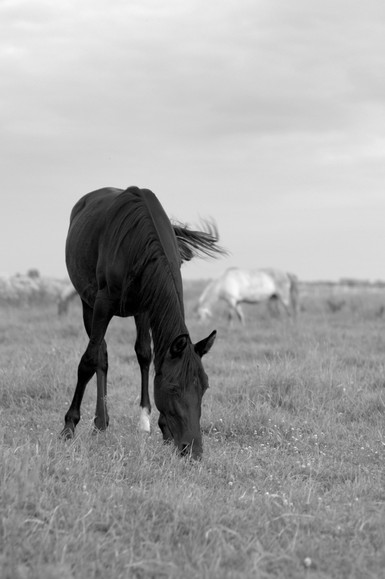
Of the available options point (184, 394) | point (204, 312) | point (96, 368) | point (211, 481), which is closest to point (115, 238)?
point (96, 368)

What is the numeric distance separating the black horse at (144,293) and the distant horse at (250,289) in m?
13.2

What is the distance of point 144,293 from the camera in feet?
16.9

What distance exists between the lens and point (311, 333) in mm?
12438

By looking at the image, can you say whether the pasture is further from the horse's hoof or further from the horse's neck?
the horse's neck

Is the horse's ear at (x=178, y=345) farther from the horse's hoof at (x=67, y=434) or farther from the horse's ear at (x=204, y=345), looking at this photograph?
the horse's hoof at (x=67, y=434)

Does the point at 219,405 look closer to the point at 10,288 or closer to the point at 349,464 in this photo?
the point at 349,464

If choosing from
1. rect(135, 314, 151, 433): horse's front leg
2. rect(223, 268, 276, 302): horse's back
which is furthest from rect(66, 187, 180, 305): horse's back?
rect(223, 268, 276, 302): horse's back

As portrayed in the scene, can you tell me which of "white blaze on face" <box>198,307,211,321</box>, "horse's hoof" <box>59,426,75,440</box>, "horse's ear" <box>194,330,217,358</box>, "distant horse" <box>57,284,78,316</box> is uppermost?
"horse's ear" <box>194,330,217,358</box>

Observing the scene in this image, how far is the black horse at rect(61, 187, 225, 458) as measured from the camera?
4598 millimetres

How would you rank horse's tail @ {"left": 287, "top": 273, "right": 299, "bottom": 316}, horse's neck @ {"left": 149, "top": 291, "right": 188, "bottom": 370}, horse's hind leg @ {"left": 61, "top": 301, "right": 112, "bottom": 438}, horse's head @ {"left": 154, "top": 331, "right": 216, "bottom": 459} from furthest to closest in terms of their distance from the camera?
horse's tail @ {"left": 287, "top": 273, "right": 299, "bottom": 316}
horse's hind leg @ {"left": 61, "top": 301, "right": 112, "bottom": 438}
horse's neck @ {"left": 149, "top": 291, "right": 188, "bottom": 370}
horse's head @ {"left": 154, "top": 331, "right": 216, "bottom": 459}

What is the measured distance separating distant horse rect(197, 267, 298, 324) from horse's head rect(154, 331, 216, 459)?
15.0m

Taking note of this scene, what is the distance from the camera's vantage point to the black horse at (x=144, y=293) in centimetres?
460

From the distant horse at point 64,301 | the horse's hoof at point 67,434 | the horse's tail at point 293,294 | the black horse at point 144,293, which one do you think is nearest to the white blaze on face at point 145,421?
the black horse at point 144,293

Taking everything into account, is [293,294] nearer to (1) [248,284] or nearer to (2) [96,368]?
(1) [248,284]
